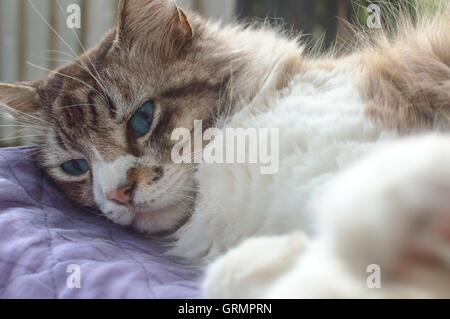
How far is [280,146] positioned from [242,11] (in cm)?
172

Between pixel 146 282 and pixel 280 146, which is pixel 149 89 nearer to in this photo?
pixel 280 146

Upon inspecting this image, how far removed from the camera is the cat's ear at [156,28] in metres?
1.09

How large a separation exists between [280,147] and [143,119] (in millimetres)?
325

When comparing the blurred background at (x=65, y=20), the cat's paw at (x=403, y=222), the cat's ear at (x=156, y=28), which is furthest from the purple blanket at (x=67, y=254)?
the blurred background at (x=65, y=20)

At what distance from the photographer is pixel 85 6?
2.69 m

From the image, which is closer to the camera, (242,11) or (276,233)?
(276,233)

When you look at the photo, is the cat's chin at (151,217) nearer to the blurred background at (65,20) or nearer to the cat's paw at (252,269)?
the cat's paw at (252,269)

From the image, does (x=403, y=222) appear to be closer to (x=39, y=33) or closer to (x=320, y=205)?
(x=320, y=205)

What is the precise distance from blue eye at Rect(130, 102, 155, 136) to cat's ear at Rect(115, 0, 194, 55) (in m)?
0.15

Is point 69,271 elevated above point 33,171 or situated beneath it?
situated beneath

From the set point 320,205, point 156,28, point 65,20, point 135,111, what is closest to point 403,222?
point 320,205

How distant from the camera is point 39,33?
288cm
